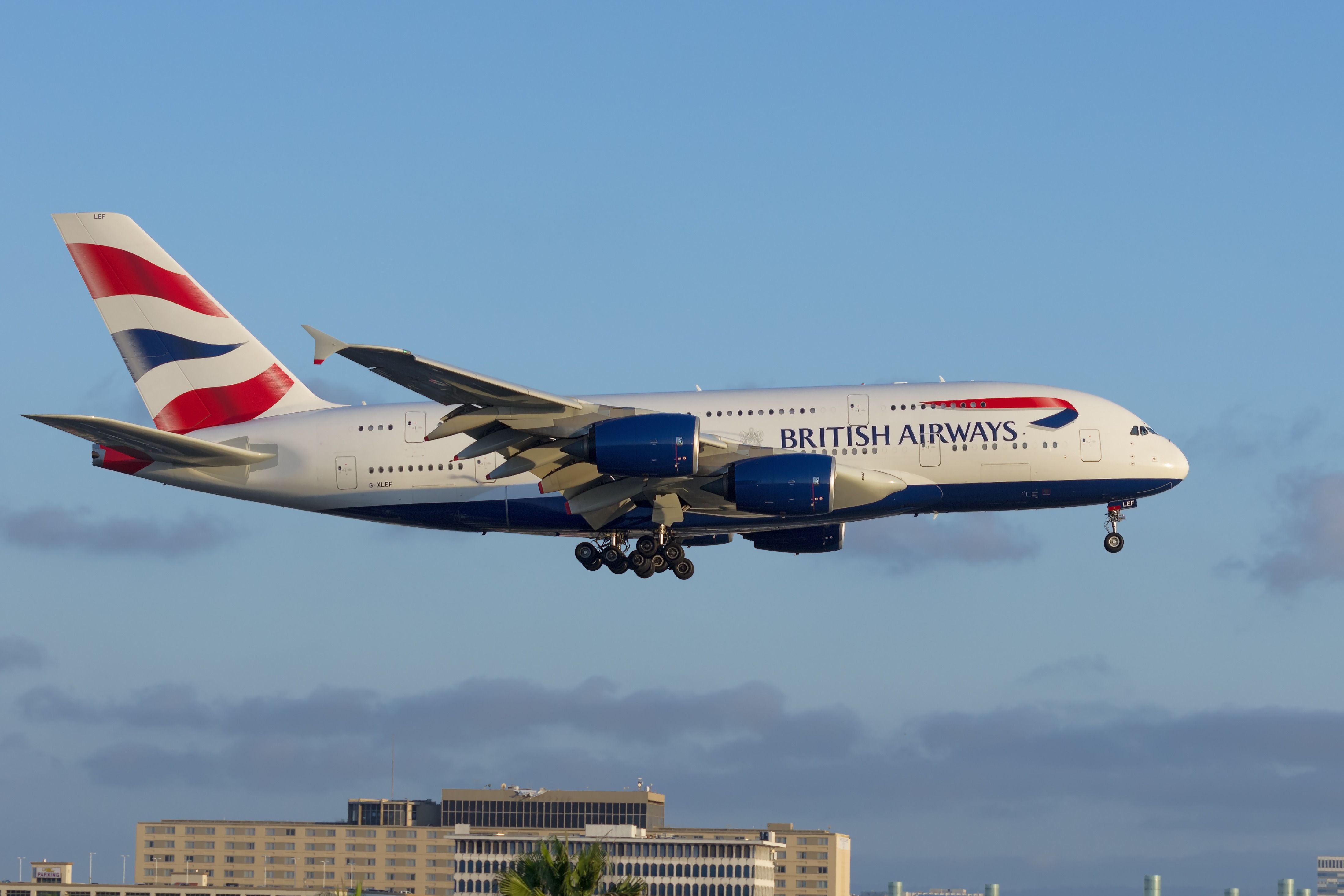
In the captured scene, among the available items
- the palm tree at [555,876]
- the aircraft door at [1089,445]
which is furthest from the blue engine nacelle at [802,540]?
the palm tree at [555,876]

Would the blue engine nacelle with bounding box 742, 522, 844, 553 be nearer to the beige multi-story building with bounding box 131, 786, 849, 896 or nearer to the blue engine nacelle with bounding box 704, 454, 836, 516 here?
the blue engine nacelle with bounding box 704, 454, 836, 516

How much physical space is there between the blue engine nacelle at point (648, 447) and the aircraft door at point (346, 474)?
9639mm

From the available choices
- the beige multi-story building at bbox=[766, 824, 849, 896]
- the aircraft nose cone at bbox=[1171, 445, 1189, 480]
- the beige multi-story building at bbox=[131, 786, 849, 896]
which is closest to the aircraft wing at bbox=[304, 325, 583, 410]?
the aircraft nose cone at bbox=[1171, 445, 1189, 480]

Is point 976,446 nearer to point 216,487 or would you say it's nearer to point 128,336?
point 216,487

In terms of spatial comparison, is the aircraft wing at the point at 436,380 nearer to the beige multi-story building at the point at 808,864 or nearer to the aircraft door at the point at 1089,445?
the aircraft door at the point at 1089,445

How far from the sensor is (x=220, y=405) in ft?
186

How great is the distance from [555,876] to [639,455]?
44.9ft

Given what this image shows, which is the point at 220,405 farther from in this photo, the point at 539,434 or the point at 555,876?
the point at 555,876

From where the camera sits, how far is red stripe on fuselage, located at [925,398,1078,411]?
5203 centimetres

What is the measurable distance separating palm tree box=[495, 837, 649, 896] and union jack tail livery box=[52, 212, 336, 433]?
22901mm

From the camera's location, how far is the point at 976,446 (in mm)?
51500

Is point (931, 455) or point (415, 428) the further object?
point (415, 428)

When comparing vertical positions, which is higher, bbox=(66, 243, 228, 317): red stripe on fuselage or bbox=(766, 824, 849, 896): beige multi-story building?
bbox=(66, 243, 228, 317): red stripe on fuselage

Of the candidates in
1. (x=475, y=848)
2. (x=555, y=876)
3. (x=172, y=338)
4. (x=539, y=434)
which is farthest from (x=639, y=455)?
(x=475, y=848)
